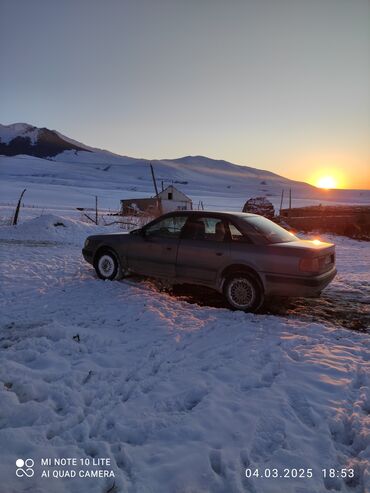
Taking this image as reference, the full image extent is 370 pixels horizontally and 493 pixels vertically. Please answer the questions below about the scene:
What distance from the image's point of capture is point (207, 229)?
6.79m

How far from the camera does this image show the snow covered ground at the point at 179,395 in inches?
107

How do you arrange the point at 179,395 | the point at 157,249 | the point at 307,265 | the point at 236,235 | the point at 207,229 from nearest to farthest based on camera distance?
the point at 179,395 < the point at 307,265 < the point at 236,235 < the point at 207,229 < the point at 157,249

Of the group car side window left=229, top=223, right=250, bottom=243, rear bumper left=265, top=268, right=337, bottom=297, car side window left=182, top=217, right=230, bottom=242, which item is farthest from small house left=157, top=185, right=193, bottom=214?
rear bumper left=265, top=268, right=337, bottom=297

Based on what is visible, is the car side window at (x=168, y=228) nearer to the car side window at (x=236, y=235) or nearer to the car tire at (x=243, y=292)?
the car side window at (x=236, y=235)

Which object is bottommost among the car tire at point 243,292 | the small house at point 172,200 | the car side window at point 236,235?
the car tire at point 243,292

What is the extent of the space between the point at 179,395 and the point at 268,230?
3753 mm

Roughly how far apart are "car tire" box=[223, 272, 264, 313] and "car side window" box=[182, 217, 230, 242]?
0.75m

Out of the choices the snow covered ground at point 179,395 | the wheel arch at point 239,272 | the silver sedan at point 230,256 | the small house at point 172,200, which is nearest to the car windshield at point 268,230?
the silver sedan at point 230,256

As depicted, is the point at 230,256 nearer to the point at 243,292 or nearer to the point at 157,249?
the point at 243,292

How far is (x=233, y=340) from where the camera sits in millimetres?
5035

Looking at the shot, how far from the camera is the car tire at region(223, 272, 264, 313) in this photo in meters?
6.17

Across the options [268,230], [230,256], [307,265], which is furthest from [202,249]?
[307,265]

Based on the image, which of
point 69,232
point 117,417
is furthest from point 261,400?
point 69,232

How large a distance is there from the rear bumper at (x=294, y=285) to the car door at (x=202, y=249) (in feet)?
2.83
